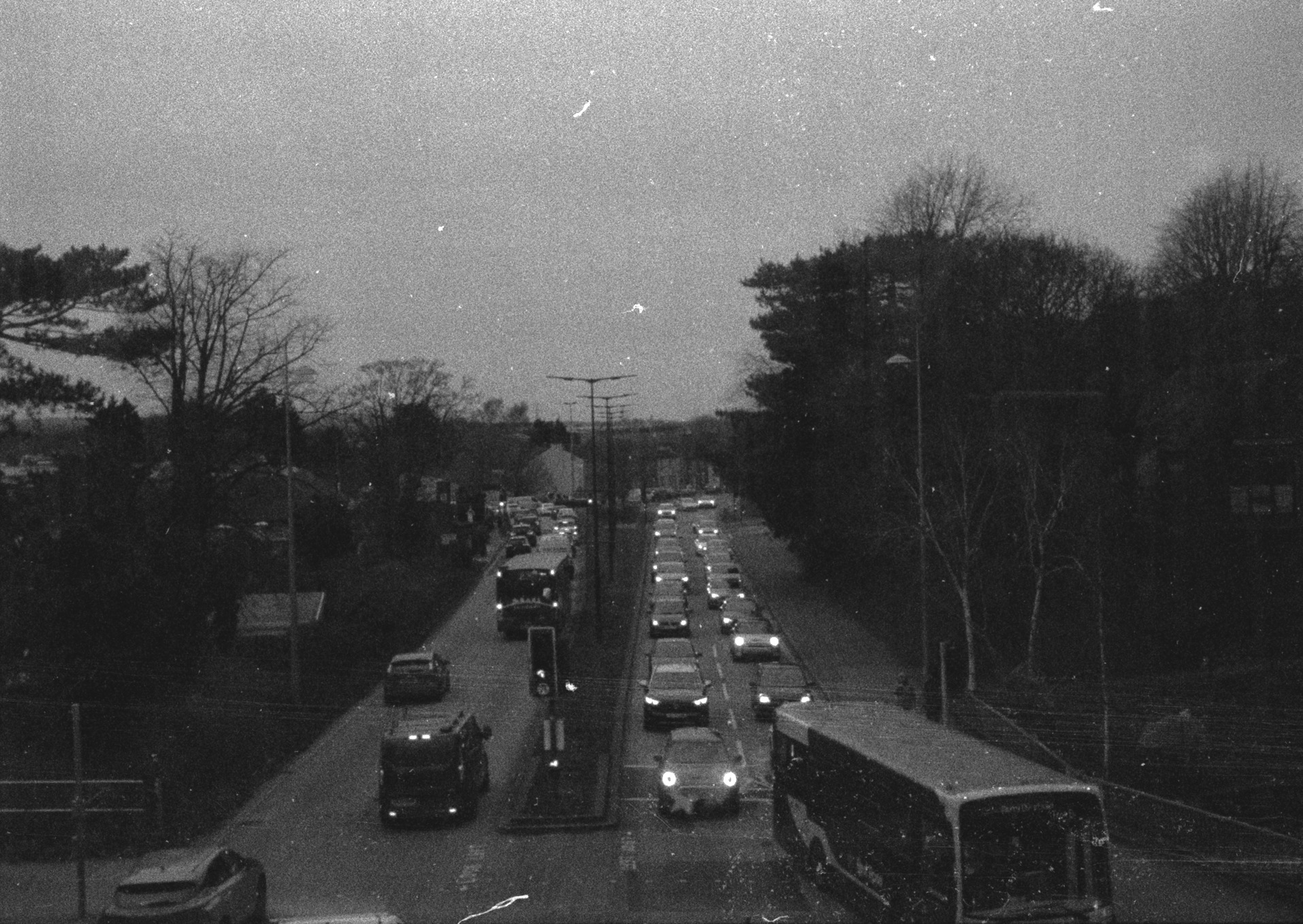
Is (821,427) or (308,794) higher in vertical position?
(821,427)

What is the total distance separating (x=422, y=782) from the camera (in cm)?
1485

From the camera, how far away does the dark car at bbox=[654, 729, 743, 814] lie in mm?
14828

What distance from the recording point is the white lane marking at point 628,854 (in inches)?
471

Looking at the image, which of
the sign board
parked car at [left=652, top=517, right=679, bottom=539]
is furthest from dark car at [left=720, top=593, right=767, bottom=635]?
parked car at [left=652, top=517, right=679, bottom=539]

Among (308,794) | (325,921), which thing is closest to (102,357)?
Result: (308,794)

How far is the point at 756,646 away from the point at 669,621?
467cm

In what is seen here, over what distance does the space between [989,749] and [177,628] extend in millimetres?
14654

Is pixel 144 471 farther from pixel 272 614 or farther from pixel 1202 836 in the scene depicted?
pixel 1202 836

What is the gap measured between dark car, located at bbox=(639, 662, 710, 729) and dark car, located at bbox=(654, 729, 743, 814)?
499 centimetres

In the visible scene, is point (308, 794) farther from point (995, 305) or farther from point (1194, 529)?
point (995, 305)

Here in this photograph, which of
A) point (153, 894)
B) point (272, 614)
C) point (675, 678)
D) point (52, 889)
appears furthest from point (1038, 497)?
point (153, 894)

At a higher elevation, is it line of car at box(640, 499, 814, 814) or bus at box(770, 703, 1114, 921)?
bus at box(770, 703, 1114, 921)

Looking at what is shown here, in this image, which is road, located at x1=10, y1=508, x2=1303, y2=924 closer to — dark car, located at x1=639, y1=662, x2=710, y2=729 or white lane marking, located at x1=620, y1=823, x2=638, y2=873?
white lane marking, located at x1=620, y1=823, x2=638, y2=873

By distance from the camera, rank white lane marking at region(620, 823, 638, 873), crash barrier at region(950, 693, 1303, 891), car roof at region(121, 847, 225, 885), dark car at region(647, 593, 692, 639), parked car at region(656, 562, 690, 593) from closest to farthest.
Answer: car roof at region(121, 847, 225, 885)
crash barrier at region(950, 693, 1303, 891)
white lane marking at region(620, 823, 638, 873)
dark car at region(647, 593, 692, 639)
parked car at region(656, 562, 690, 593)
